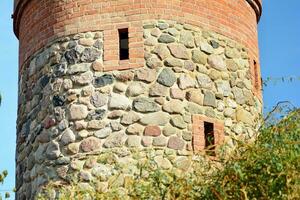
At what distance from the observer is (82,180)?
31.7 feet

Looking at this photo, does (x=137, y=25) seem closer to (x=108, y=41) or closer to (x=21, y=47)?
(x=108, y=41)

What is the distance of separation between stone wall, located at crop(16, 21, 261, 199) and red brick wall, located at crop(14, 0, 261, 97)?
0.48ft

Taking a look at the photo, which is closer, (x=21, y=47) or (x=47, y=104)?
(x=47, y=104)

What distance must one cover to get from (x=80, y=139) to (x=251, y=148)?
3706 mm

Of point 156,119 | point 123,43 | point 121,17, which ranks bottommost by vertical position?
point 156,119

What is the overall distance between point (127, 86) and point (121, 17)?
1.08m

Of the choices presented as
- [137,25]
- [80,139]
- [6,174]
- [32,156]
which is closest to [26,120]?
[32,156]

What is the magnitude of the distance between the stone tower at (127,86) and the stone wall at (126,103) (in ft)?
0.05

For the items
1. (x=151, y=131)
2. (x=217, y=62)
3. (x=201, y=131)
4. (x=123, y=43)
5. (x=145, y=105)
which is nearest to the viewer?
(x=151, y=131)

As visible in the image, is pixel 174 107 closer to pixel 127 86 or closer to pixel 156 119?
pixel 156 119

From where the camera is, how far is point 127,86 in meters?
9.90

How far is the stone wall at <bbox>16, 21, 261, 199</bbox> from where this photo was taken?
31.8ft

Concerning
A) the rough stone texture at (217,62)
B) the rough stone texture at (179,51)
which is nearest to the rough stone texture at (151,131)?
the rough stone texture at (179,51)

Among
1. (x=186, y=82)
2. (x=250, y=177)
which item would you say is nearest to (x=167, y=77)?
(x=186, y=82)
